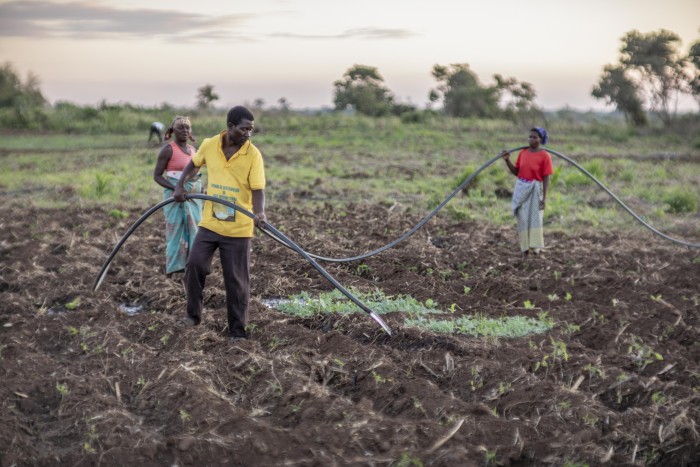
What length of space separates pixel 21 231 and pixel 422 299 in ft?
18.2

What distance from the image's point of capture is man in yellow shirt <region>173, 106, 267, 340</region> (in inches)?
247

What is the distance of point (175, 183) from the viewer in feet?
24.4

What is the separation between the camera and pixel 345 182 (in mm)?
15969

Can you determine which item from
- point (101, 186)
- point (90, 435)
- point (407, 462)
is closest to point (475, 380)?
point (407, 462)

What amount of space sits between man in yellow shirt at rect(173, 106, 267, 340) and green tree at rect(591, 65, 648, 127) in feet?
95.2

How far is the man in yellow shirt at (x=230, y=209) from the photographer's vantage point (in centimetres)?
626

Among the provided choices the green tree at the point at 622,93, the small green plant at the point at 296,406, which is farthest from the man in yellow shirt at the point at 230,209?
the green tree at the point at 622,93

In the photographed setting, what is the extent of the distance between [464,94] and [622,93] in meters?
7.85

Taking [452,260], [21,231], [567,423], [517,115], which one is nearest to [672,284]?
[452,260]

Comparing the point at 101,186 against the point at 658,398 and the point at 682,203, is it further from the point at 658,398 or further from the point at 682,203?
the point at 658,398

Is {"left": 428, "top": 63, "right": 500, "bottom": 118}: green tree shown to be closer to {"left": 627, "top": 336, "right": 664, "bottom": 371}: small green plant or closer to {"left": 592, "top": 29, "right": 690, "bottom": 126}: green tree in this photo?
{"left": 592, "top": 29, "right": 690, "bottom": 126}: green tree

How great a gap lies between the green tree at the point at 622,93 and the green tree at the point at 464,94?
5.23m

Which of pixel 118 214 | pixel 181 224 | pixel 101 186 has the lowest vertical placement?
pixel 118 214

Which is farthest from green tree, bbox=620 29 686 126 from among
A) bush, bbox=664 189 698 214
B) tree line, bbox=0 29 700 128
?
bush, bbox=664 189 698 214
